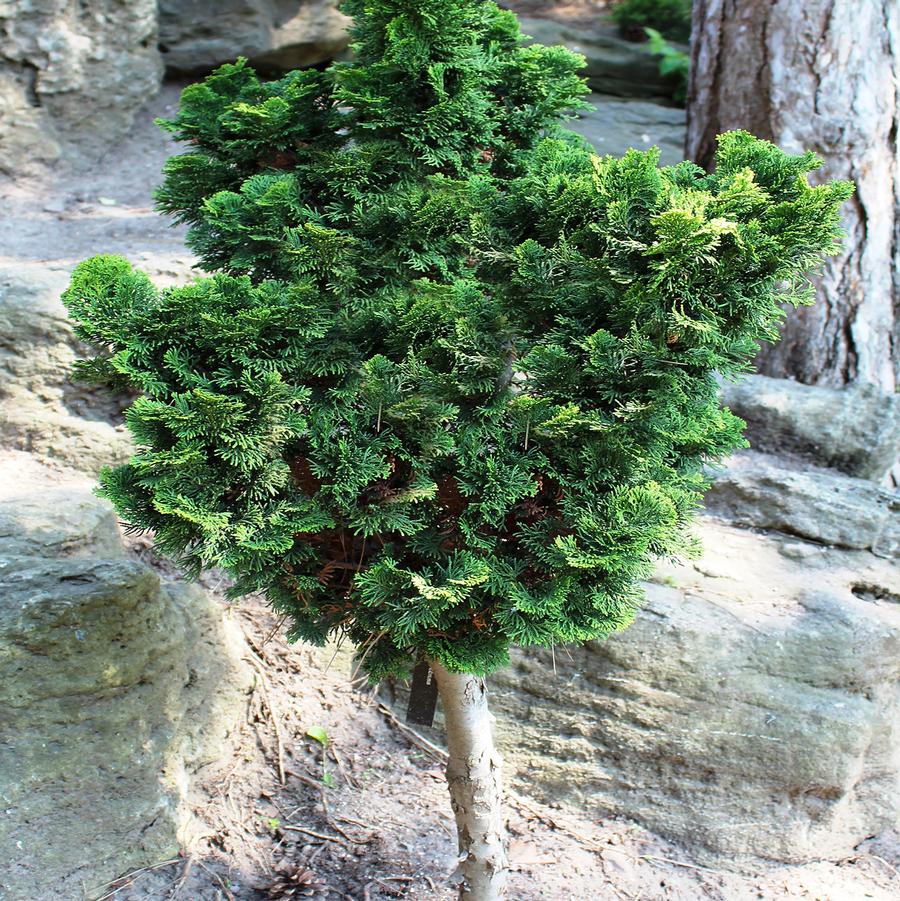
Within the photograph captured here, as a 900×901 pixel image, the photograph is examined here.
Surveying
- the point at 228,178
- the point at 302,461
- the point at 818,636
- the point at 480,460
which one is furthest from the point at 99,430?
the point at 818,636

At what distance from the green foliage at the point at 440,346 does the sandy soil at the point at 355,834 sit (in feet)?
4.22

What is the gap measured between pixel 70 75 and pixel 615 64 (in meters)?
4.88

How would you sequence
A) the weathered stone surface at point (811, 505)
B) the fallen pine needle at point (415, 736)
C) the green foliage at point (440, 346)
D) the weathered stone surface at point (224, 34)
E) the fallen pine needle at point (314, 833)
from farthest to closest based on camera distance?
the weathered stone surface at point (224, 34)
the weathered stone surface at point (811, 505)
the fallen pine needle at point (415, 736)
the fallen pine needle at point (314, 833)
the green foliage at point (440, 346)

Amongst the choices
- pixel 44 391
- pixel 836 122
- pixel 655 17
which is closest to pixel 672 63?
pixel 655 17

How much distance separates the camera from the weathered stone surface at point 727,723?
11.9ft

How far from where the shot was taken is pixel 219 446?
6.97 feet

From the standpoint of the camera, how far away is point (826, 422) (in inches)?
179

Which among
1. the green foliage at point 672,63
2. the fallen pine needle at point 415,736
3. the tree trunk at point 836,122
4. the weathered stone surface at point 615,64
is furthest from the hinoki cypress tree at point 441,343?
the weathered stone surface at point 615,64

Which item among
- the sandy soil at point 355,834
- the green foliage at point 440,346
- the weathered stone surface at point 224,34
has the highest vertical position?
the weathered stone surface at point 224,34

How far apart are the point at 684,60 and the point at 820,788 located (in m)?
6.79

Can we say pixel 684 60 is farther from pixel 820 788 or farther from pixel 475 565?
pixel 475 565

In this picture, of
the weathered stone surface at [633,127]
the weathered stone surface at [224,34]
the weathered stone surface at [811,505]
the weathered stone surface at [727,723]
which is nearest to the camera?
the weathered stone surface at [727,723]

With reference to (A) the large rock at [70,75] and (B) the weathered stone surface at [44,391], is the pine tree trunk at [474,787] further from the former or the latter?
(A) the large rock at [70,75]

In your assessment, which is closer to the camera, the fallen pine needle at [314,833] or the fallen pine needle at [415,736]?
the fallen pine needle at [314,833]
